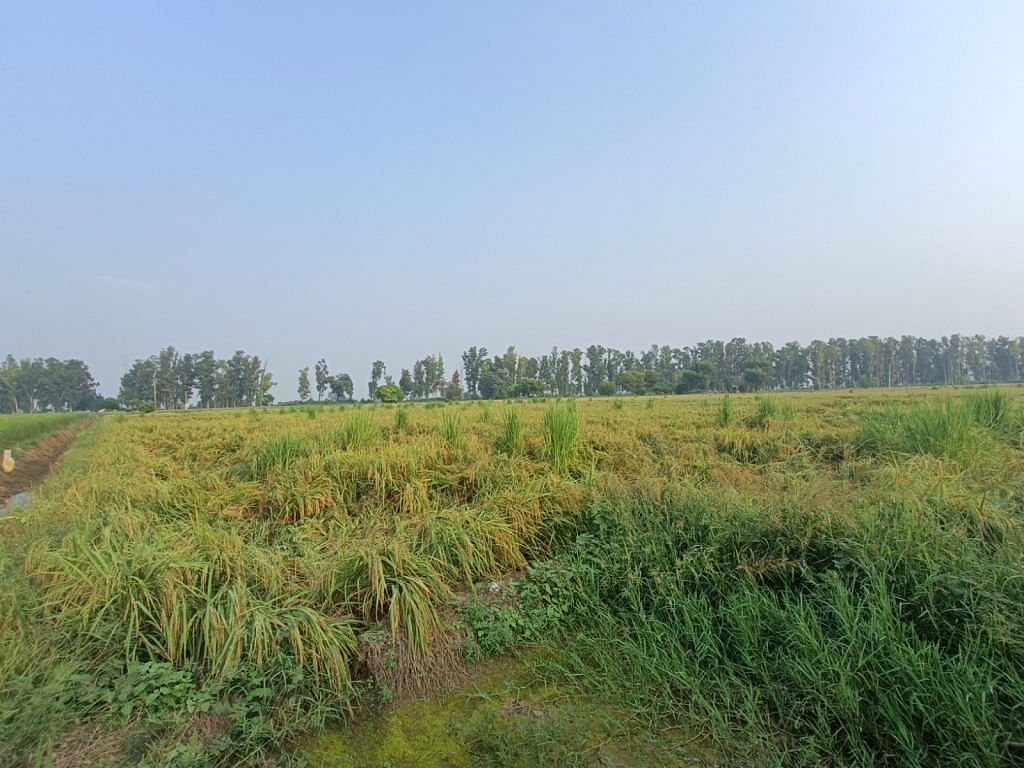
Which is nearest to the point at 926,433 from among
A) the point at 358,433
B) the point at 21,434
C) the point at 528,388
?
the point at 358,433

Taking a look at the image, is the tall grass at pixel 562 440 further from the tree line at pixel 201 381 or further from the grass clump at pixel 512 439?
the tree line at pixel 201 381

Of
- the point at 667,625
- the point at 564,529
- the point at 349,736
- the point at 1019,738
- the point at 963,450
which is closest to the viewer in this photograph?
the point at 1019,738

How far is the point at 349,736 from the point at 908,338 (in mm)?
133395

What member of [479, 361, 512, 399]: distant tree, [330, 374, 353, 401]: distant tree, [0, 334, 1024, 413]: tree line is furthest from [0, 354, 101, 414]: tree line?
[479, 361, 512, 399]: distant tree

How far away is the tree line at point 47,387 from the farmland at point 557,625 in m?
112

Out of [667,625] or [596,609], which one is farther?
[596,609]

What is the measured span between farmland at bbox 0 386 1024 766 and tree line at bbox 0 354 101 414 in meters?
112

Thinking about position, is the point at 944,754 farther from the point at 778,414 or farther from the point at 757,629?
the point at 778,414


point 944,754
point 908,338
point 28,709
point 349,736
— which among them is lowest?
point 349,736

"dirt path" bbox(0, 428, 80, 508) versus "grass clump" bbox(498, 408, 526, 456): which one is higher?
"grass clump" bbox(498, 408, 526, 456)

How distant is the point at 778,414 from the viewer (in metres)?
10.0

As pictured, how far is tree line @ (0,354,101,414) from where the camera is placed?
85.4 m

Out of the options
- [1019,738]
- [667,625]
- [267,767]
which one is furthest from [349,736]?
[1019,738]

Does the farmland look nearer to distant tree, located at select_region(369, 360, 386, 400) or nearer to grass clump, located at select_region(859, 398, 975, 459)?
grass clump, located at select_region(859, 398, 975, 459)
